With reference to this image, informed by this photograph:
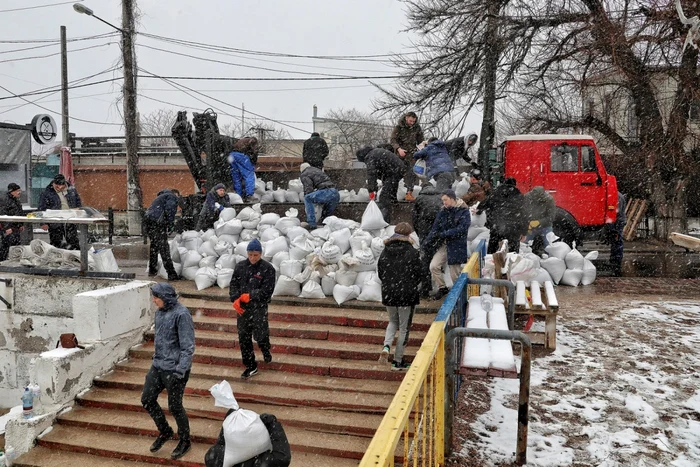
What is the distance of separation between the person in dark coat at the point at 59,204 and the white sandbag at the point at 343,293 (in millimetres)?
5116

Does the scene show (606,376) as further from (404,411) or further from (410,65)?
(410,65)

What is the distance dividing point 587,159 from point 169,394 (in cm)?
945

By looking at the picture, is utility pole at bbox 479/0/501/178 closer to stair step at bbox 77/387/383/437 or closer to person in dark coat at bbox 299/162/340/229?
person in dark coat at bbox 299/162/340/229

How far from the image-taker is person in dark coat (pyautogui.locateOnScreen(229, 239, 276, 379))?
242 inches

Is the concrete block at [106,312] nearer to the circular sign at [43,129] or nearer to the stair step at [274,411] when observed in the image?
the stair step at [274,411]

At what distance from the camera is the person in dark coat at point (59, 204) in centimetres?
955

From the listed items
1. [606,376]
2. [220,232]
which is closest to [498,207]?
[606,376]

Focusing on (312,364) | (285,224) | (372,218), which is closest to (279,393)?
(312,364)

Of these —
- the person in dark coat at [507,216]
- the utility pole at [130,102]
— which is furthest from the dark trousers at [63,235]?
the person in dark coat at [507,216]

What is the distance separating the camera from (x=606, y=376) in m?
5.74

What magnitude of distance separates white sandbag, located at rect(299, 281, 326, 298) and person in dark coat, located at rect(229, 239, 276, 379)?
166cm

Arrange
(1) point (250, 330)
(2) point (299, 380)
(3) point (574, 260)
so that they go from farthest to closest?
(3) point (574, 260), (2) point (299, 380), (1) point (250, 330)

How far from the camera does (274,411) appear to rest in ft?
19.5

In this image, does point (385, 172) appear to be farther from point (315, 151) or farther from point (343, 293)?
point (343, 293)
